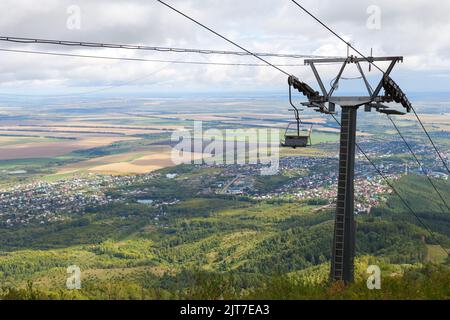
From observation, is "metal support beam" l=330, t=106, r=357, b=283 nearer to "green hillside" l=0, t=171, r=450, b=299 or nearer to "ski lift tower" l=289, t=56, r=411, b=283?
"ski lift tower" l=289, t=56, r=411, b=283

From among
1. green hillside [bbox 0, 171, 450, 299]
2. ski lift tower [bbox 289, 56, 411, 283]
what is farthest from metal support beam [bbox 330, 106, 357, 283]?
green hillside [bbox 0, 171, 450, 299]

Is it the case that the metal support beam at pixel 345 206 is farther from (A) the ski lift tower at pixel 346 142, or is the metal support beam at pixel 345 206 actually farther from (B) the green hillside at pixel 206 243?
(B) the green hillside at pixel 206 243

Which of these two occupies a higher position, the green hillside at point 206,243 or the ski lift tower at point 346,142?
the ski lift tower at point 346,142

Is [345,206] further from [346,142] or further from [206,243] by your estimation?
[206,243]

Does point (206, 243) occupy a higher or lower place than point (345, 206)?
lower

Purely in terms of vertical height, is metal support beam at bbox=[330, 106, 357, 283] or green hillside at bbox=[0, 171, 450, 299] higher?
metal support beam at bbox=[330, 106, 357, 283]

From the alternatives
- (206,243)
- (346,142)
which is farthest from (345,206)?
(206,243)

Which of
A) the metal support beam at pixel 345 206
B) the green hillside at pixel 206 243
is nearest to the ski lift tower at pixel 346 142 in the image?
the metal support beam at pixel 345 206
